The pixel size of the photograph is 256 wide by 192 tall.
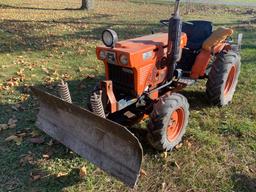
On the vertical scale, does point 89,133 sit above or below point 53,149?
above

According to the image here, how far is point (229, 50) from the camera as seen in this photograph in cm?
577

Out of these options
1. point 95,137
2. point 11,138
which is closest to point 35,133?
point 11,138

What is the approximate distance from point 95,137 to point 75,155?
703mm

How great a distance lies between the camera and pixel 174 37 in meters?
4.41

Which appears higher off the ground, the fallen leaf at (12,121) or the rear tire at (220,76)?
the rear tire at (220,76)

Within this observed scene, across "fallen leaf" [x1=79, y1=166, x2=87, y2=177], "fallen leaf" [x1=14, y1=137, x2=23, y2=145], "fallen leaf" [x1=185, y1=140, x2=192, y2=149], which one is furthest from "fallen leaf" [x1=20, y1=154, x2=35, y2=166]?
"fallen leaf" [x1=185, y1=140, x2=192, y2=149]

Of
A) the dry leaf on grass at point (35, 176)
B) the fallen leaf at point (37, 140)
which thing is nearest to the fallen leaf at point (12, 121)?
the fallen leaf at point (37, 140)

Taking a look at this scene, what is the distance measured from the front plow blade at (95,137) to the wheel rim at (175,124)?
1.07m

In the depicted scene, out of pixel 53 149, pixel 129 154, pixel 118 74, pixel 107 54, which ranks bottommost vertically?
pixel 53 149

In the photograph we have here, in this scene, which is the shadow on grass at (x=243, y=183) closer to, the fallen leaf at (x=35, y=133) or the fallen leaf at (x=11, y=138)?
the fallen leaf at (x=35, y=133)

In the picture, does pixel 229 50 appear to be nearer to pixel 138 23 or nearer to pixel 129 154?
pixel 129 154

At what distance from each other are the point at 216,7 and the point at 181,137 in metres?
16.7

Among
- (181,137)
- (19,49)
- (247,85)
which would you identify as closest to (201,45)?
(247,85)

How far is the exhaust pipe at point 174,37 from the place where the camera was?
4301mm
